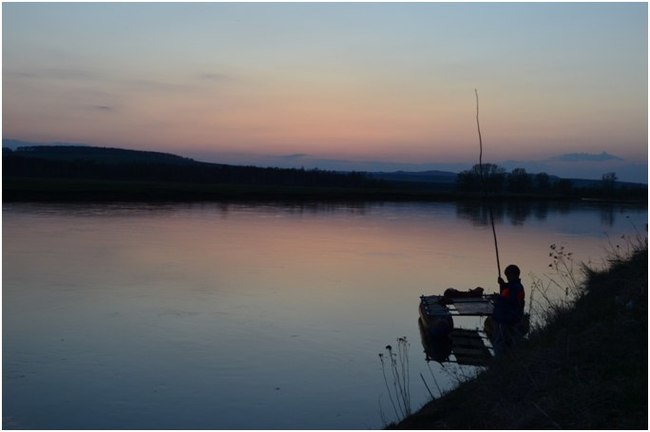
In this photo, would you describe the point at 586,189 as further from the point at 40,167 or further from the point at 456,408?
the point at 456,408

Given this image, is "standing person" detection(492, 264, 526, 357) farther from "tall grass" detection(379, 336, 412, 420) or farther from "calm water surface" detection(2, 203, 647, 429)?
"tall grass" detection(379, 336, 412, 420)

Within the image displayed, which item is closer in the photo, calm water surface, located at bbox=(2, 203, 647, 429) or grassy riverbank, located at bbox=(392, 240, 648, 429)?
grassy riverbank, located at bbox=(392, 240, 648, 429)

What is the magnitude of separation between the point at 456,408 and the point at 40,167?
90675mm

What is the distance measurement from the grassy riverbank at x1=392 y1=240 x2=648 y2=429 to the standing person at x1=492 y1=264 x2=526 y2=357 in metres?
1.11

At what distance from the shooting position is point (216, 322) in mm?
11305

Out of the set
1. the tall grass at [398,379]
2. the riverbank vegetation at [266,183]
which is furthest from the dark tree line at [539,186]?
the tall grass at [398,379]

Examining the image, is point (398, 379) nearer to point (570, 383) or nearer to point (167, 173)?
point (570, 383)

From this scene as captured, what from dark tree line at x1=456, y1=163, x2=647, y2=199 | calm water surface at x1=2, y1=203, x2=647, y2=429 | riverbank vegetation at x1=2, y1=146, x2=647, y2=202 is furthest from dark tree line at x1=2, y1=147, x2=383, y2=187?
calm water surface at x1=2, y1=203, x2=647, y2=429

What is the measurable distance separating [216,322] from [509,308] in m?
5.20

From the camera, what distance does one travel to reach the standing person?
26.0 ft

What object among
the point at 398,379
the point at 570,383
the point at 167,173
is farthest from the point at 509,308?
the point at 167,173

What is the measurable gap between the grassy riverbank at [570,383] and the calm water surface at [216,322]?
5.97 ft

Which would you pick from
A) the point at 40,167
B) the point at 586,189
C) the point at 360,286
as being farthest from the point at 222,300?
the point at 40,167

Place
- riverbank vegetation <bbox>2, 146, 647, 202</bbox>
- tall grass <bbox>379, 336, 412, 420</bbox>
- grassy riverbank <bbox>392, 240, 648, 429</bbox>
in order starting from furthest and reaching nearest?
1. riverbank vegetation <bbox>2, 146, 647, 202</bbox>
2. tall grass <bbox>379, 336, 412, 420</bbox>
3. grassy riverbank <bbox>392, 240, 648, 429</bbox>
